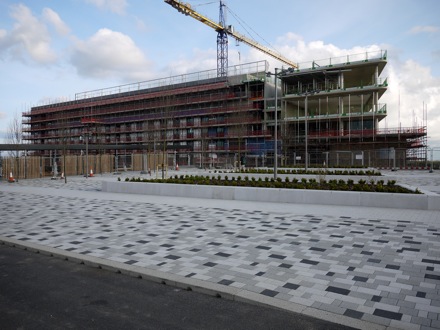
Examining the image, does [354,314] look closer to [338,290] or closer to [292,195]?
[338,290]

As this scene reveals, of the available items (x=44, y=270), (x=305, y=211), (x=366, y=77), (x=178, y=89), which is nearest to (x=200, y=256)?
(x=44, y=270)

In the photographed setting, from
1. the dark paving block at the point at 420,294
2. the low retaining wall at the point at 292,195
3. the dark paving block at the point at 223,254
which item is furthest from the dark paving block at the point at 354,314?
the low retaining wall at the point at 292,195

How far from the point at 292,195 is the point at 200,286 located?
9.12 metres

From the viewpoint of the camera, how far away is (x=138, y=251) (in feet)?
23.4

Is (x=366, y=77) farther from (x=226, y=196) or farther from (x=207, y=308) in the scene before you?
(x=207, y=308)

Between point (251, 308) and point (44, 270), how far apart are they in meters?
3.74

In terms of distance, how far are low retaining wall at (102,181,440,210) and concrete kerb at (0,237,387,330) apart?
8.59m

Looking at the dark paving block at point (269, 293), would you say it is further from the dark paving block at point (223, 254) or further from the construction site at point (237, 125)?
the construction site at point (237, 125)

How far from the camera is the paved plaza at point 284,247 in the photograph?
473 cm

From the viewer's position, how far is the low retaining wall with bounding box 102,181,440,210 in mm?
11977

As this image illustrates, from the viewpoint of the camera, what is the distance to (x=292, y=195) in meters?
13.8

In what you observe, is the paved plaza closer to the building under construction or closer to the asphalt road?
the asphalt road

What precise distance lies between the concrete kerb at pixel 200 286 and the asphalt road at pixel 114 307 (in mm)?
96

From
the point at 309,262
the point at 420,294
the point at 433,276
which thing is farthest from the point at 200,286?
the point at 433,276
